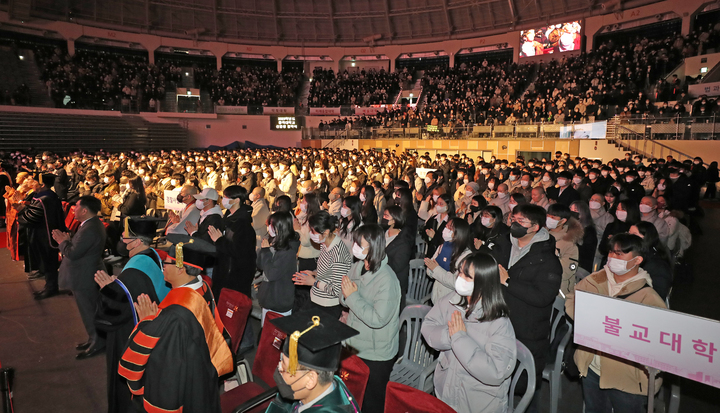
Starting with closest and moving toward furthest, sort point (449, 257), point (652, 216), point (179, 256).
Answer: point (179, 256) → point (449, 257) → point (652, 216)

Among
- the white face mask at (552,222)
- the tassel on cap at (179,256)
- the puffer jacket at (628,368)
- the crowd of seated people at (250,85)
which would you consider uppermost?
the crowd of seated people at (250,85)

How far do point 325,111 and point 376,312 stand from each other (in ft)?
119

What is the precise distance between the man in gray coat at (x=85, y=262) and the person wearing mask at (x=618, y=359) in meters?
5.22

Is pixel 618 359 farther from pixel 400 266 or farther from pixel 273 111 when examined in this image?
pixel 273 111

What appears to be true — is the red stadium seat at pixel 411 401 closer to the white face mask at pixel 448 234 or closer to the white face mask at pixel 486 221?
the white face mask at pixel 448 234

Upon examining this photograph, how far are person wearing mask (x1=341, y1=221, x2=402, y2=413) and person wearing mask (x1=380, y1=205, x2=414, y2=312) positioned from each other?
1475 mm

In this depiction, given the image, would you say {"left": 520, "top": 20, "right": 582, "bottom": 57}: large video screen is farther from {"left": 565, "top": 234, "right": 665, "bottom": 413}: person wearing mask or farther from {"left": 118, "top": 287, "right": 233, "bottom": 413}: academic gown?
{"left": 118, "top": 287, "right": 233, "bottom": 413}: academic gown

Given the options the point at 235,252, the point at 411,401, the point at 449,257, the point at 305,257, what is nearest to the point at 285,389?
the point at 411,401

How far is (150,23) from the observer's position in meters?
36.1

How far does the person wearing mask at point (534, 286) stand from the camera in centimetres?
344

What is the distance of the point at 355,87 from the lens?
3909 centimetres

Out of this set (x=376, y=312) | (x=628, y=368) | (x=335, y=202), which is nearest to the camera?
(x=628, y=368)

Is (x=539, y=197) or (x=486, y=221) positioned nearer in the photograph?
(x=486, y=221)

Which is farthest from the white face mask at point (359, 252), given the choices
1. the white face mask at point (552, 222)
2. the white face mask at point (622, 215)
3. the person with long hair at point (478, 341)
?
the white face mask at point (622, 215)
